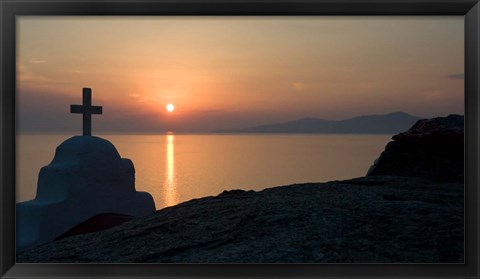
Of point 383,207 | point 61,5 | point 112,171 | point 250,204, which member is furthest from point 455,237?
point 112,171

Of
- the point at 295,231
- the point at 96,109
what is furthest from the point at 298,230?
the point at 96,109

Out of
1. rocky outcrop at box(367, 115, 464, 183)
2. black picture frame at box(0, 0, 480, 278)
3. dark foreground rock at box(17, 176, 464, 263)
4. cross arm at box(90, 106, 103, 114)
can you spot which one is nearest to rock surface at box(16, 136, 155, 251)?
cross arm at box(90, 106, 103, 114)

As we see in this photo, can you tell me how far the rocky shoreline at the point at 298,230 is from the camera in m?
5.59

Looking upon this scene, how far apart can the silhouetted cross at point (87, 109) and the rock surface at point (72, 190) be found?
0.27 metres

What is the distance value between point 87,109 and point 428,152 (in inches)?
307

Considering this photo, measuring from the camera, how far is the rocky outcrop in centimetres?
1092

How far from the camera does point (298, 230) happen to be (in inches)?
243

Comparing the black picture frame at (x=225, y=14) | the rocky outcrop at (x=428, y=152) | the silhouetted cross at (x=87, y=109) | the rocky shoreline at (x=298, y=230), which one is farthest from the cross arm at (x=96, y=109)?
the black picture frame at (x=225, y=14)

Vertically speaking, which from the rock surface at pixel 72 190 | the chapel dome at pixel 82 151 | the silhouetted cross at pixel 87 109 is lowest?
the rock surface at pixel 72 190

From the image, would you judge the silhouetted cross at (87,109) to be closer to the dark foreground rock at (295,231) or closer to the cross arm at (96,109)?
the cross arm at (96,109)

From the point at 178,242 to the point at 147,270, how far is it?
2.15 meters

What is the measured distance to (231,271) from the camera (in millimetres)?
4258

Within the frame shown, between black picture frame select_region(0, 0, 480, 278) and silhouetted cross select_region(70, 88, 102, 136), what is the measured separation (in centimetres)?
762

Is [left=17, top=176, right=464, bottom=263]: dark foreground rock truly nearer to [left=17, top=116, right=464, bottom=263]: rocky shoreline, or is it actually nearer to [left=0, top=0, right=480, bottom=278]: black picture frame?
[left=17, top=116, right=464, bottom=263]: rocky shoreline
